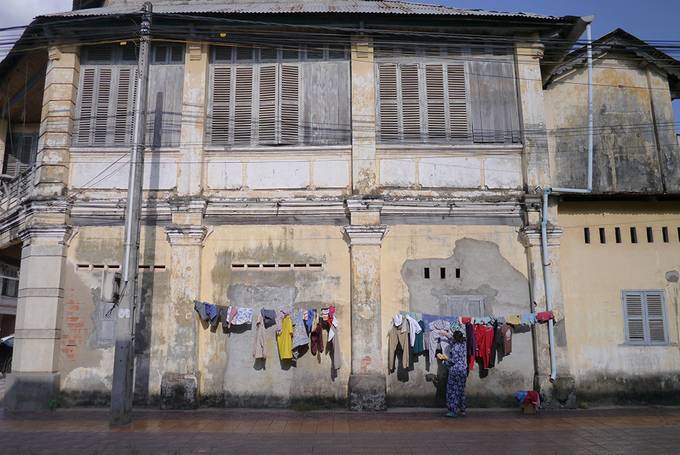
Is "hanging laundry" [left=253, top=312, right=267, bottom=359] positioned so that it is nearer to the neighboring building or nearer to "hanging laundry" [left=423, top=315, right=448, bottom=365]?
the neighboring building

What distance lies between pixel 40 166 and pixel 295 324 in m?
6.18

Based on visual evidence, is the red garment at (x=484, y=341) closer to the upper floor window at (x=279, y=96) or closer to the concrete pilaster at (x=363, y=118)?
the concrete pilaster at (x=363, y=118)

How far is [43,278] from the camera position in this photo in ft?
36.3

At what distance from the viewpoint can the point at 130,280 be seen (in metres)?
9.42

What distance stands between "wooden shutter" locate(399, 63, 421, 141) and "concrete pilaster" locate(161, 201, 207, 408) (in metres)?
4.50

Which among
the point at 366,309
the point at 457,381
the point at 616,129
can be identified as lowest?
the point at 457,381

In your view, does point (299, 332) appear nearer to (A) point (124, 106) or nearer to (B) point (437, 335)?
(B) point (437, 335)

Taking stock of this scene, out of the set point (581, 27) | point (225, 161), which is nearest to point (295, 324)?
point (225, 161)

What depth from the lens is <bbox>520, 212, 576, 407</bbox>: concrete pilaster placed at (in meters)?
10.6

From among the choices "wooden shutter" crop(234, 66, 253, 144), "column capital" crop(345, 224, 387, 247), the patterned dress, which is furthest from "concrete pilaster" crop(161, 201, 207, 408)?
the patterned dress

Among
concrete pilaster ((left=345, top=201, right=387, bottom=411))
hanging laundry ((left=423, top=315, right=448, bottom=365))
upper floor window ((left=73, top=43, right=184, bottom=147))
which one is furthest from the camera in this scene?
upper floor window ((left=73, top=43, right=184, bottom=147))

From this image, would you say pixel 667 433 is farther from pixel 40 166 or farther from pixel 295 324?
pixel 40 166

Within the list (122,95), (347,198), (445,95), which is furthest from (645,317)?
(122,95)

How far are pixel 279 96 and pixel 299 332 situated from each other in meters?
4.97
